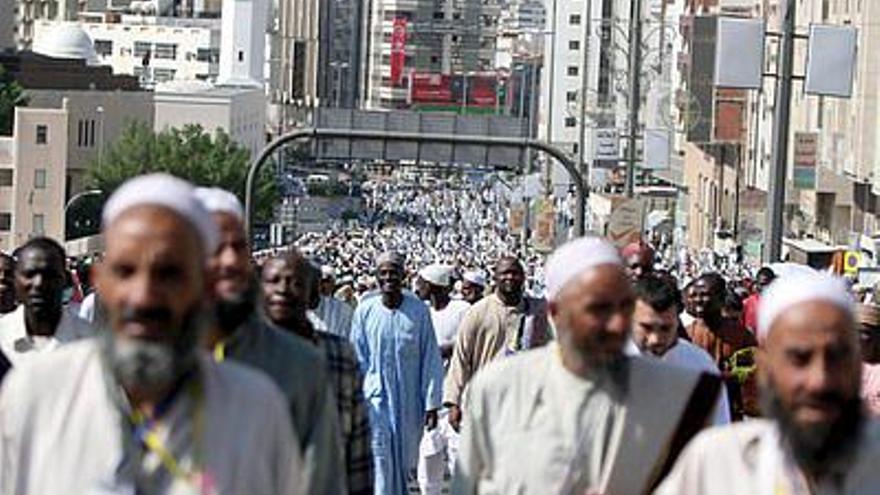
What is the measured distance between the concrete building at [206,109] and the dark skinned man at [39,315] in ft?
405

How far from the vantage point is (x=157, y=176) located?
22.0 feet

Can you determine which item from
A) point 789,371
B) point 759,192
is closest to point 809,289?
point 789,371

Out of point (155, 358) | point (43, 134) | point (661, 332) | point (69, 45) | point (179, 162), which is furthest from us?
point (69, 45)

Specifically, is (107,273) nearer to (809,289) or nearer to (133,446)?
(133,446)

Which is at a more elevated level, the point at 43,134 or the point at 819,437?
the point at 819,437

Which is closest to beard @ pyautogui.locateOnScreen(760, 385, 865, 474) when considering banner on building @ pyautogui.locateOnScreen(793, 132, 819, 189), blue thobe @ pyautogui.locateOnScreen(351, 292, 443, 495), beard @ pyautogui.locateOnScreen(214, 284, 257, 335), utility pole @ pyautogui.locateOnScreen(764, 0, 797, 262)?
beard @ pyautogui.locateOnScreen(214, 284, 257, 335)

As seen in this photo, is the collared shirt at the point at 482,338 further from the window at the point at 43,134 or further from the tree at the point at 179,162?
the tree at the point at 179,162

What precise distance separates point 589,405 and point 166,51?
19168cm

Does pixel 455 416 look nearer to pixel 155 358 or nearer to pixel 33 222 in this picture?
pixel 155 358

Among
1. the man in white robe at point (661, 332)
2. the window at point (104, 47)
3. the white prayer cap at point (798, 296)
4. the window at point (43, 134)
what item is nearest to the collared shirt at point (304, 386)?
the white prayer cap at point (798, 296)

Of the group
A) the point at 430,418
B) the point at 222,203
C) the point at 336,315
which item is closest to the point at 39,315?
the point at 222,203

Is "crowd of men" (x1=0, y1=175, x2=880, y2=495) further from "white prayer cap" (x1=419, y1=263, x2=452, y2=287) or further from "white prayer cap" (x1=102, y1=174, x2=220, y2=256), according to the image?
"white prayer cap" (x1=419, y1=263, x2=452, y2=287)

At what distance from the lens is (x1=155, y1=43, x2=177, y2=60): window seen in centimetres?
19750

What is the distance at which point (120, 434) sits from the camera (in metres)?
6.43
